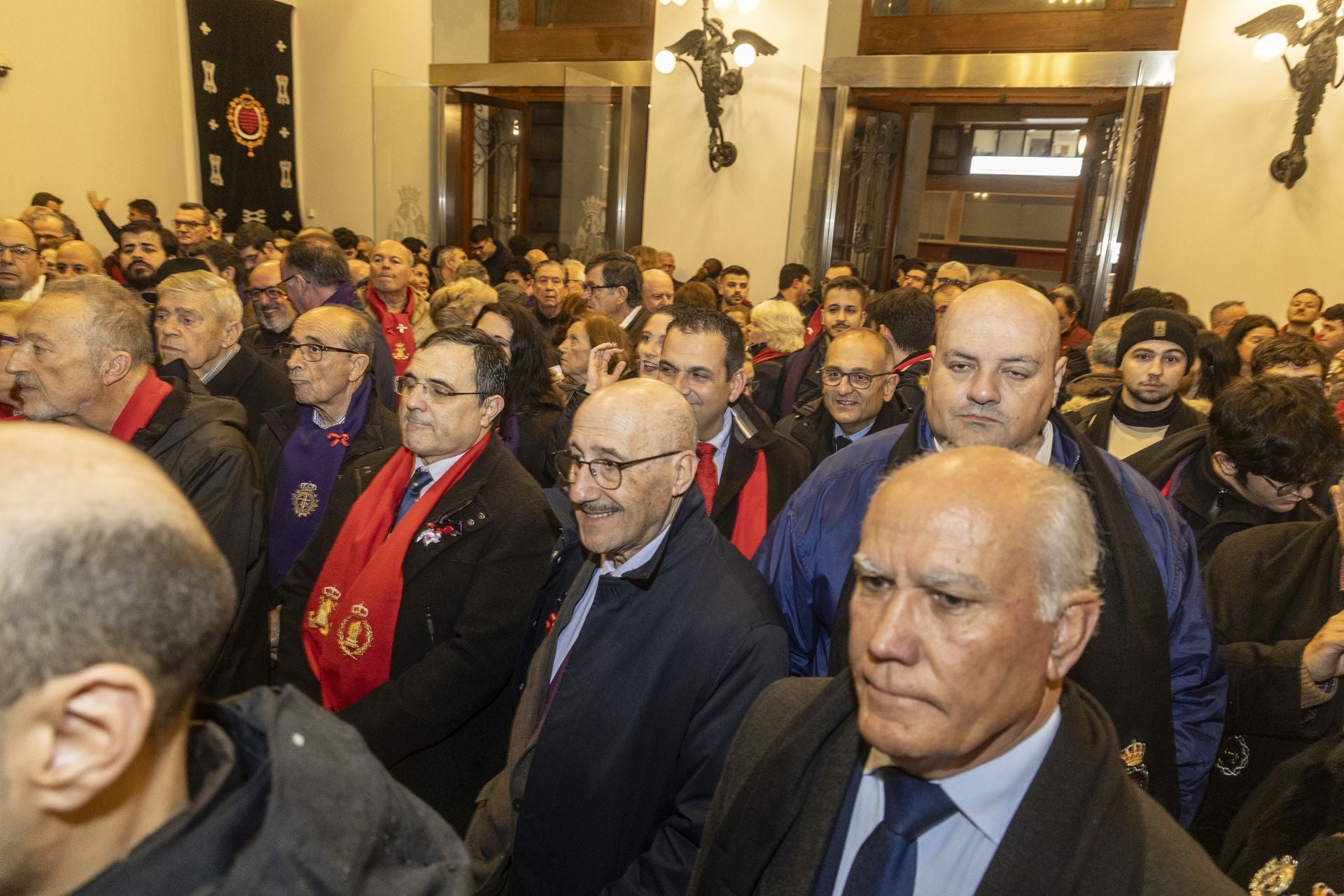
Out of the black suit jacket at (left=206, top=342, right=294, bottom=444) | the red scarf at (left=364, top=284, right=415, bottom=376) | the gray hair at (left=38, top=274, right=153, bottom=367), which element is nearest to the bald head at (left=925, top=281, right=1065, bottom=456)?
the gray hair at (left=38, top=274, right=153, bottom=367)

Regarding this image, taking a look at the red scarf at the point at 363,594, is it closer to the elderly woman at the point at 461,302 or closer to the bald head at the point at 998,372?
the bald head at the point at 998,372

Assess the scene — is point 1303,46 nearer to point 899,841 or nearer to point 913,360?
point 913,360

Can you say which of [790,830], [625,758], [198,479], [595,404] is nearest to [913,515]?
[790,830]

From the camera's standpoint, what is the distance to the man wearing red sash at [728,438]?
3.00m

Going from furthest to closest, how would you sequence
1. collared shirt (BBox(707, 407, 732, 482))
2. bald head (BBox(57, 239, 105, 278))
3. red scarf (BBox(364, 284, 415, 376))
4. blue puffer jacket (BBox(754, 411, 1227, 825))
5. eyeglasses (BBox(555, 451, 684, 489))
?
1. red scarf (BBox(364, 284, 415, 376))
2. bald head (BBox(57, 239, 105, 278))
3. collared shirt (BBox(707, 407, 732, 482))
4. eyeglasses (BBox(555, 451, 684, 489))
5. blue puffer jacket (BBox(754, 411, 1227, 825))

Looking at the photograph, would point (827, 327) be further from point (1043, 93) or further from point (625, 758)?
point (1043, 93)

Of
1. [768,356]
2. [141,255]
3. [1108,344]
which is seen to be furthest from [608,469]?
[141,255]

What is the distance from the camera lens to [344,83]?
11570mm

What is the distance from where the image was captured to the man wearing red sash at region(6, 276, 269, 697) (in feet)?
8.57

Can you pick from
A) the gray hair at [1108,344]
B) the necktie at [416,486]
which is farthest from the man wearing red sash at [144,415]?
the gray hair at [1108,344]

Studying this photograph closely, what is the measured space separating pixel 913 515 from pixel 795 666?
1.09m

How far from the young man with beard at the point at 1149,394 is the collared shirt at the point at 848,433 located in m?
0.86

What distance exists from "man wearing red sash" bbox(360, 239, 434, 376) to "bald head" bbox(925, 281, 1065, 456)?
14.1ft

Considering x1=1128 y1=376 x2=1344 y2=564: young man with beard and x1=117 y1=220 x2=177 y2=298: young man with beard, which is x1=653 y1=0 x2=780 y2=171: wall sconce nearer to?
x1=117 y1=220 x2=177 y2=298: young man with beard
